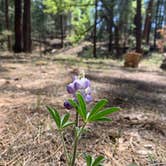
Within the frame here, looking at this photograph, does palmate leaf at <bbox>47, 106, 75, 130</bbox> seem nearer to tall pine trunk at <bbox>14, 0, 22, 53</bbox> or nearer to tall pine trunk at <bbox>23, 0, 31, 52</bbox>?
tall pine trunk at <bbox>14, 0, 22, 53</bbox>

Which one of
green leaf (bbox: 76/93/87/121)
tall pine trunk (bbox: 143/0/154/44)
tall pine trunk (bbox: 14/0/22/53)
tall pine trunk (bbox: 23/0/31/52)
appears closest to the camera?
green leaf (bbox: 76/93/87/121)

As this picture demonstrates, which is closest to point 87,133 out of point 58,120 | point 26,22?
point 58,120

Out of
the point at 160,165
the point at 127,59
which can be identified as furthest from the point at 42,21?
→ the point at 160,165

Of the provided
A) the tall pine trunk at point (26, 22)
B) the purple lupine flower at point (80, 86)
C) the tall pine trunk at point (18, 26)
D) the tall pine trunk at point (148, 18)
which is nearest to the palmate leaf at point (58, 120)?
the purple lupine flower at point (80, 86)

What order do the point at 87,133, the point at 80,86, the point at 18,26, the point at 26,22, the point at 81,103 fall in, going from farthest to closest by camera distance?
the point at 26,22, the point at 18,26, the point at 87,133, the point at 80,86, the point at 81,103

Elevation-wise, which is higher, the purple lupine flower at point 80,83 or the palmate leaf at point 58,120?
the purple lupine flower at point 80,83

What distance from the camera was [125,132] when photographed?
1.62 metres

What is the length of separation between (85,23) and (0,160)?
578 inches

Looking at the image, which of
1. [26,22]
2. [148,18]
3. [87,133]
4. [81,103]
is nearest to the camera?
[81,103]

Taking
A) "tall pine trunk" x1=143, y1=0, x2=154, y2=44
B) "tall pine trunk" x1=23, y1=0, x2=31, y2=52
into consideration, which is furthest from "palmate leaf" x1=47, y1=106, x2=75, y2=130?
"tall pine trunk" x1=143, y1=0, x2=154, y2=44

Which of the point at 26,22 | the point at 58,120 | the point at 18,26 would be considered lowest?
the point at 58,120

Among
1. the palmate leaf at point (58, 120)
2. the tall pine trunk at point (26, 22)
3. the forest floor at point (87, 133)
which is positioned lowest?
the forest floor at point (87, 133)

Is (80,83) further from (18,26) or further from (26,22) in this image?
(26,22)

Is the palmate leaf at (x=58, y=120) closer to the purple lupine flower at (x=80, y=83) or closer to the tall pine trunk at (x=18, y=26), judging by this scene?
the purple lupine flower at (x=80, y=83)
